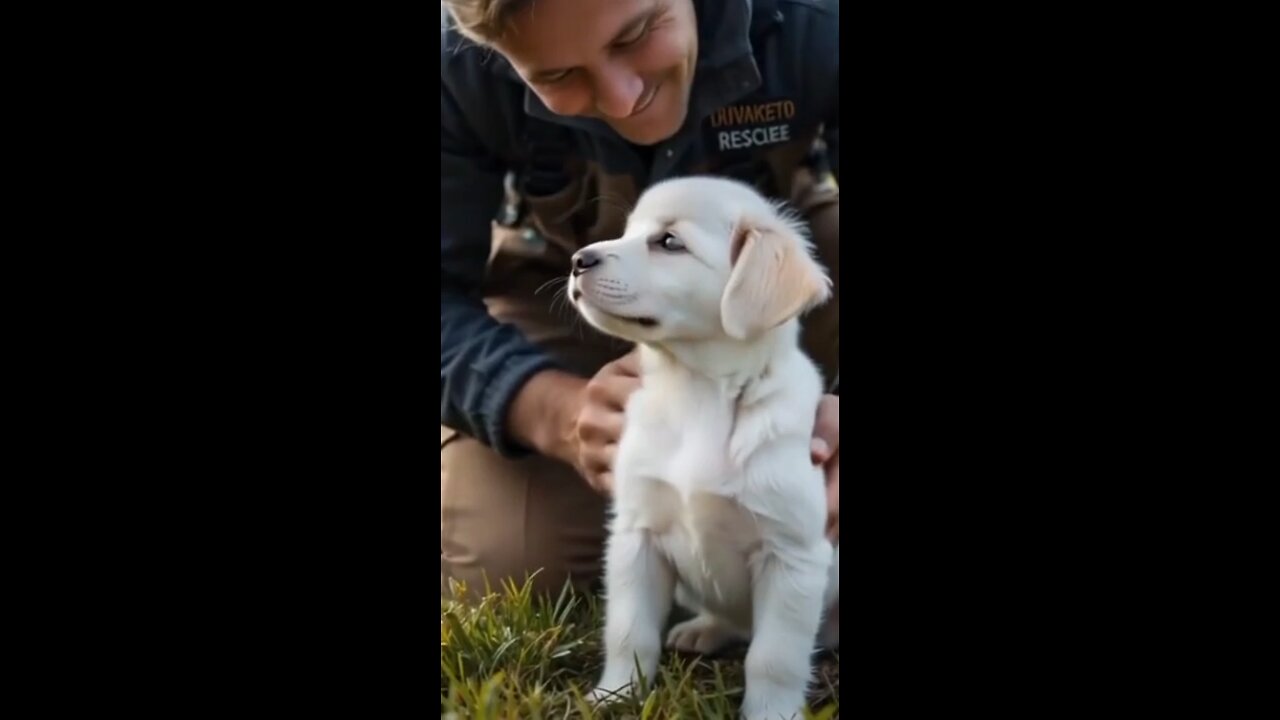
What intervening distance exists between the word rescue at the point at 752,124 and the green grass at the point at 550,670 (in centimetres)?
A: 60

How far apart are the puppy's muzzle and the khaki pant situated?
140mm

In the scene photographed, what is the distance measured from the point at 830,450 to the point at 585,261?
37 cm

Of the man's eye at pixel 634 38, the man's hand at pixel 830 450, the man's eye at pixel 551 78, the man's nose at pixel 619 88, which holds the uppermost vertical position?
the man's eye at pixel 634 38

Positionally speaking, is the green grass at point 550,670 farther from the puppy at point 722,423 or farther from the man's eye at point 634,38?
the man's eye at point 634,38

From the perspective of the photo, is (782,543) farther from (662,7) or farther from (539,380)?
(662,7)

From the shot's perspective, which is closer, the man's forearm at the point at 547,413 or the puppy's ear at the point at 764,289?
the puppy's ear at the point at 764,289

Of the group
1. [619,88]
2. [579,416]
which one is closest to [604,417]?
[579,416]

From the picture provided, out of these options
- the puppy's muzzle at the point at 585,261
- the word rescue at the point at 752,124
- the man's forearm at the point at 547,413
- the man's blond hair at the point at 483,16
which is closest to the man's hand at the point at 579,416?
the man's forearm at the point at 547,413

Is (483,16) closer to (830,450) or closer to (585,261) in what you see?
(585,261)

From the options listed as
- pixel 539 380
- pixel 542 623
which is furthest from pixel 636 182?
pixel 542 623

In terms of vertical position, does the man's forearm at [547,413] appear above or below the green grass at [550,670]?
above

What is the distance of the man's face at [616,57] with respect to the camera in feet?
4.85

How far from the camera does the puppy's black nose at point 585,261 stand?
1467mm

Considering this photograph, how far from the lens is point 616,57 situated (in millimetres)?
1507
